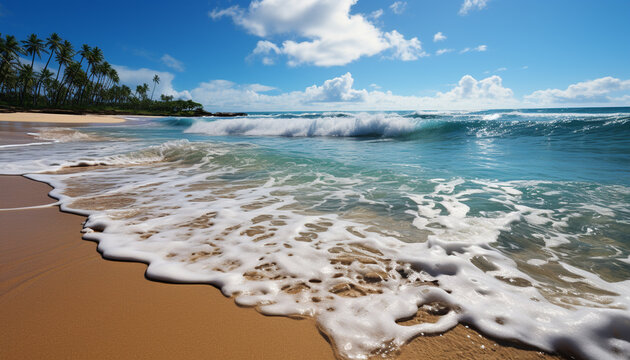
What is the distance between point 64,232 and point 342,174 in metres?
4.80

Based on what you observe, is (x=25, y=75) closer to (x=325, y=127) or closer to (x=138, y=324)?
(x=325, y=127)

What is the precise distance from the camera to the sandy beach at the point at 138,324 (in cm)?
148

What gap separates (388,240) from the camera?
2857mm

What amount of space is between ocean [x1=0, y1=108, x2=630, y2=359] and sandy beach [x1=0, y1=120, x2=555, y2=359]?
106 mm

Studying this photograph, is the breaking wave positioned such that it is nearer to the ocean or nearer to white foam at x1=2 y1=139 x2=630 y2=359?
the ocean

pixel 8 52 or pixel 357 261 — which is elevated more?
pixel 8 52

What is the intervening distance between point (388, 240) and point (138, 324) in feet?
7.35

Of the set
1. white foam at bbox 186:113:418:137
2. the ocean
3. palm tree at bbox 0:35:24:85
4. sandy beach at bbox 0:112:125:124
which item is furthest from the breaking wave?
palm tree at bbox 0:35:24:85

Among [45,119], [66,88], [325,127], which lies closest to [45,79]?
[66,88]

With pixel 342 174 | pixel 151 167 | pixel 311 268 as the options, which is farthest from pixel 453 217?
pixel 151 167

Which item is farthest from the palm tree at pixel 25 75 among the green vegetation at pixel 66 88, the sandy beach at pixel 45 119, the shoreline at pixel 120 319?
the shoreline at pixel 120 319

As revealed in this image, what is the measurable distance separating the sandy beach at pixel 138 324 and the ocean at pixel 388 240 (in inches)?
4.2

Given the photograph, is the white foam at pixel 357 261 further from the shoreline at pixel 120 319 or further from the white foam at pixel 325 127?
the white foam at pixel 325 127

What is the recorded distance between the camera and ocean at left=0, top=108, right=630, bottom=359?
1.75m
